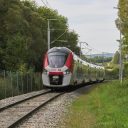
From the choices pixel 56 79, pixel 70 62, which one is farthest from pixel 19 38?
pixel 56 79

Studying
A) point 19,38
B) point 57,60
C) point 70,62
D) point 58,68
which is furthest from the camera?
point 19,38

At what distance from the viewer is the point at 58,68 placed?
142 ft

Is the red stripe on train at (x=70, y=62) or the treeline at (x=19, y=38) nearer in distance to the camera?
the red stripe on train at (x=70, y=62)

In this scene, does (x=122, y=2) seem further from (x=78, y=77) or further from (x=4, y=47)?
(x=4, y=47)

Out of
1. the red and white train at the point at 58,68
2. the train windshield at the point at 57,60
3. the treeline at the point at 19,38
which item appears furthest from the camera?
the treeline at the point at 19,38

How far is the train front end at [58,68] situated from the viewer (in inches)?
1698

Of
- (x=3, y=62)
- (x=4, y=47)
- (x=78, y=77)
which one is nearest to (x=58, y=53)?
(x=78, y=77)

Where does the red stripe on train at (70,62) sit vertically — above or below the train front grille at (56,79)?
above

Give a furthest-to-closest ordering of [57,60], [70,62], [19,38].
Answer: [19,38], [70,62], [57,60]

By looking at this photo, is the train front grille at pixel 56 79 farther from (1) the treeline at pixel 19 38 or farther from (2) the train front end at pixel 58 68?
(1) the treeline at pixel 19 38

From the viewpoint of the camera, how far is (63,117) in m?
21.5

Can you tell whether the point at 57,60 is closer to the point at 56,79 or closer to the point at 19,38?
the point at 56,79

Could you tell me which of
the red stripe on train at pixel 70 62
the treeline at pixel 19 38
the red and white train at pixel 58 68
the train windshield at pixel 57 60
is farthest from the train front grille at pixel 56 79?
the treeline at pixel 19 38

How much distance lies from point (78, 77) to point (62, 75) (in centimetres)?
609
